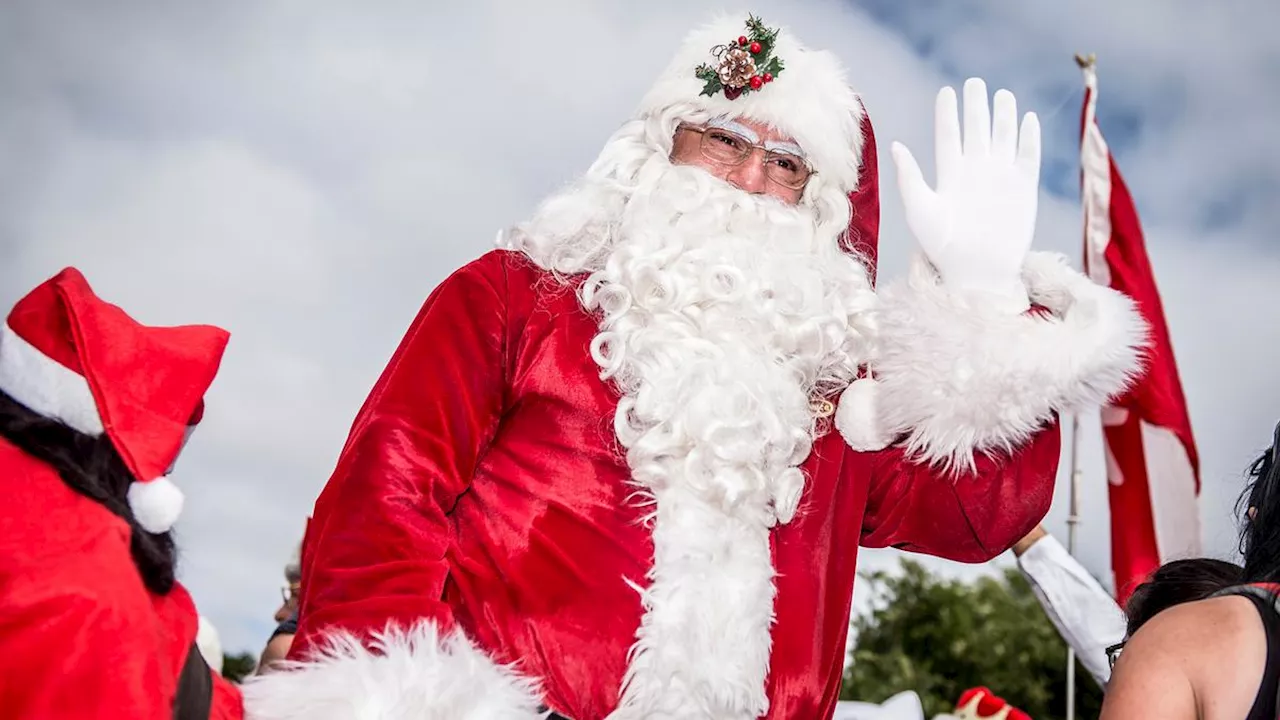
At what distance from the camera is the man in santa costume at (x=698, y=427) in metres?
1.93

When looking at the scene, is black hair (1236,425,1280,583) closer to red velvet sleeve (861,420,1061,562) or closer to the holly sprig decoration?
red velvet sleeve (861,420,1061,562)

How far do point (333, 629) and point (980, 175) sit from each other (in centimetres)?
149

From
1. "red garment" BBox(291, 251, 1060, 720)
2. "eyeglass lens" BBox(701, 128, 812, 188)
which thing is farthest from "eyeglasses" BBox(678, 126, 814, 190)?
"red garment" BBox(291, 251, 1060, 720)

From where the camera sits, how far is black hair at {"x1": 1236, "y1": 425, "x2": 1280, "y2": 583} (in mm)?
1712

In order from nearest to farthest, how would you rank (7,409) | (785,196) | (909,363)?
1. (7,409)
2. (909,363)
3. (785,196)

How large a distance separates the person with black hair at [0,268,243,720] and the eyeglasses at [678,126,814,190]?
1.20 metres

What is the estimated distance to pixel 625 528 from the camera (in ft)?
6.90

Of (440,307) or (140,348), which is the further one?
(440,307)

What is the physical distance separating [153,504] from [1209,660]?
1.41m

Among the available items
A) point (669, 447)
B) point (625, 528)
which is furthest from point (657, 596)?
point (669, 447)

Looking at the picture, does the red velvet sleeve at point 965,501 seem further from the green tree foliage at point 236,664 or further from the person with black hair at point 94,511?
the green tree foliage at point 236,664

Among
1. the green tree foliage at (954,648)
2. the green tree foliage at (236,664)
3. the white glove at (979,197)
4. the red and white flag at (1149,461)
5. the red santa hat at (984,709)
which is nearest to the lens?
the white glove at (979,197)

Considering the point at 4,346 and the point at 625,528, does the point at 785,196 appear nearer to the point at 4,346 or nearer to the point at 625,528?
the point at 625,528

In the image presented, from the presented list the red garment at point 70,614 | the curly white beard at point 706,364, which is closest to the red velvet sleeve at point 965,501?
the curly white beard at point 706,364
